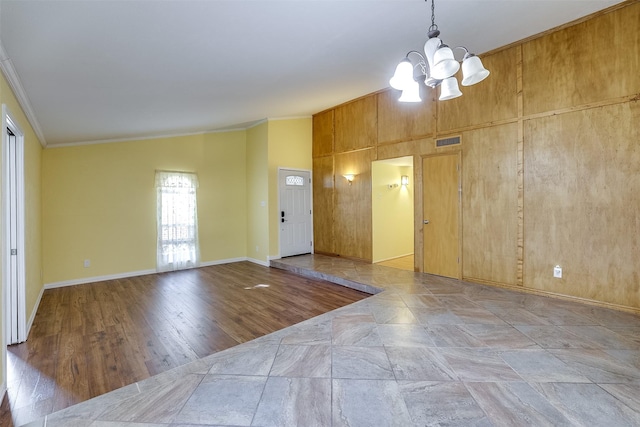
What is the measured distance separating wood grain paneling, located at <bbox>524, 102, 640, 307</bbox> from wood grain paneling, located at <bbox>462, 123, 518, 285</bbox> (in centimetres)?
18

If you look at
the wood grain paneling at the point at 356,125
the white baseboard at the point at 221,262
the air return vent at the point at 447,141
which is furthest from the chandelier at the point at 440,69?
the white baseboard at the point at 221,262

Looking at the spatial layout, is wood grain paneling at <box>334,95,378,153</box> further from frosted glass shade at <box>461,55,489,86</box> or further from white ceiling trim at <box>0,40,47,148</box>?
white ceiling trim at <box>0,40,47,148</box>

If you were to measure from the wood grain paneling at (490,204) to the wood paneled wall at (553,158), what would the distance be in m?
0.01

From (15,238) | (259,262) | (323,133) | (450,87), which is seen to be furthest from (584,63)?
(15,238)

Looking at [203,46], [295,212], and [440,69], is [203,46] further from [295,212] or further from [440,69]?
[295,212]

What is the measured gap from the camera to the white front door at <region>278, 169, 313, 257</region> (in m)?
6.78

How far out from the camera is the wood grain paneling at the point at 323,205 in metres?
6.89

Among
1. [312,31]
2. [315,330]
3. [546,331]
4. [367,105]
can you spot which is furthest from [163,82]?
[546,331]

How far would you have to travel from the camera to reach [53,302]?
433 centimetres

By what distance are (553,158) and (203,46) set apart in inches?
167

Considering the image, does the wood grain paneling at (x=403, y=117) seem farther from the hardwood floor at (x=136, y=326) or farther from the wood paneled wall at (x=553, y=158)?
the hardwood floor at (x=136, y=326)

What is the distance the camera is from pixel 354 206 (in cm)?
638

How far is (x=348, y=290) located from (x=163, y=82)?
371 cm

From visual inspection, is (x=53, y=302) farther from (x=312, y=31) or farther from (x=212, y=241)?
(x=312, y=31)
